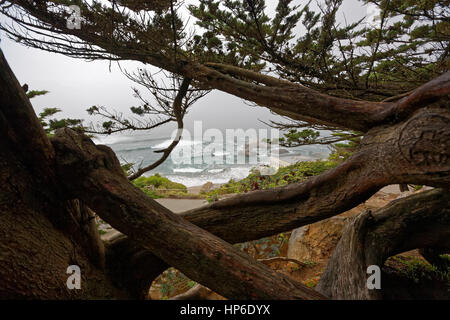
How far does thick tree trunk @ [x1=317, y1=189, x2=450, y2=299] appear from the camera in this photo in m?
1.49

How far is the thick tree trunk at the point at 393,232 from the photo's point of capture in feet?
4.90

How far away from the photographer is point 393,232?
1.67 meters

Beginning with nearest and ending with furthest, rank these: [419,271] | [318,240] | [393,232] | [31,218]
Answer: [31,218] < [393,232] < [419,271] < [318,240]

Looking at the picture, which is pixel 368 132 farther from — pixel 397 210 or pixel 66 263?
pixel 66 263

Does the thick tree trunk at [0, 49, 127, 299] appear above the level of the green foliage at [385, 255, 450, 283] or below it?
above

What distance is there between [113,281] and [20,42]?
283 centimetres

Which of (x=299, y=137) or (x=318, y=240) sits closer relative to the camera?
(x=318, y=240)

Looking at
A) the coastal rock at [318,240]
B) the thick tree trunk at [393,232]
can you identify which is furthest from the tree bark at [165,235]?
the coastal rock at [318,240]

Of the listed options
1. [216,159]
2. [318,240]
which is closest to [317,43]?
[318,240]

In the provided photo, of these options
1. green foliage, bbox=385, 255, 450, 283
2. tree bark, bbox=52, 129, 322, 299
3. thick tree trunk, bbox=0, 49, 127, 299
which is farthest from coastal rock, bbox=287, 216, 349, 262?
thick tree trunk, bbox=0, 49, 127, 299

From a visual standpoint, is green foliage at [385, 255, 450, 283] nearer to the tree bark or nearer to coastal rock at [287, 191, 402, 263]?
coastal rock at [287, 191, 402, 263]

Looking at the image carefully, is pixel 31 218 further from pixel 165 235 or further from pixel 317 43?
pixel 317 43

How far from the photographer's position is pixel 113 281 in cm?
140

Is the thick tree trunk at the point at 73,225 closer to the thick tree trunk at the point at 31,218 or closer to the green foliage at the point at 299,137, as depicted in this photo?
the thick tree trunk at the point at 31,218
